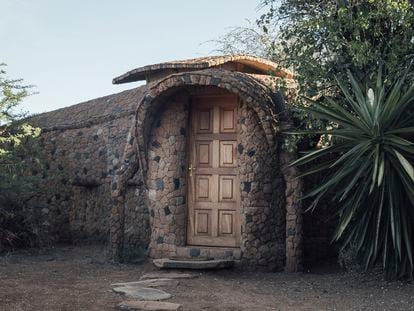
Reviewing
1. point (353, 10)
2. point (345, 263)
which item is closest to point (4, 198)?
point (345, 263)

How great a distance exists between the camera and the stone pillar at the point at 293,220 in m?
8.57

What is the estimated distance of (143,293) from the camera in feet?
21.9

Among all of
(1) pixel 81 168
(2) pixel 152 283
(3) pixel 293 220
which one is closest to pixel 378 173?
(3) pixel 293 220

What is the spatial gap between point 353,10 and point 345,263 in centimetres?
384

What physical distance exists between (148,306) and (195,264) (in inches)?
97.6

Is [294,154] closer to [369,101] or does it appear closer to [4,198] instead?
[369,101]

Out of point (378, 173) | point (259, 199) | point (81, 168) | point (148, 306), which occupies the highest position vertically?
point (81, 168)

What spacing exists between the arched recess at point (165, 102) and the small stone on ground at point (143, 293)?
2.72m

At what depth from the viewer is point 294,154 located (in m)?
8.80

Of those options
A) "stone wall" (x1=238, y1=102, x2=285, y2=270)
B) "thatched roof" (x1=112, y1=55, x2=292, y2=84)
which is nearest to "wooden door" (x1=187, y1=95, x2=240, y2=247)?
"stone wall" (x1=238, y1=102, x2=285, y2=270)

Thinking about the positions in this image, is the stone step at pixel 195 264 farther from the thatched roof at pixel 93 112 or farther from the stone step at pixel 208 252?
the thatched roof at pixel 93 112

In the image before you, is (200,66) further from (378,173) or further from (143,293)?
(143,293)

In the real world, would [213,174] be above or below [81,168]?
below

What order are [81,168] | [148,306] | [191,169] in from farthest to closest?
1. [81,168]
2. [191,169]
3. [148,306]
